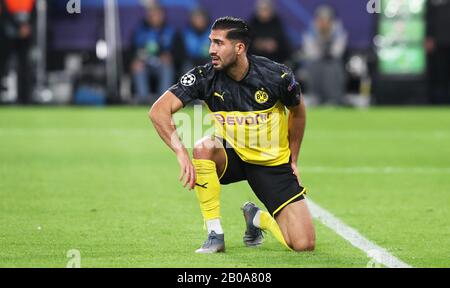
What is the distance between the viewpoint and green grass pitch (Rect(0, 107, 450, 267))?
8305 millimetres

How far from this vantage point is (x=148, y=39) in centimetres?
2544

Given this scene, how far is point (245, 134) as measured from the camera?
8867 mm

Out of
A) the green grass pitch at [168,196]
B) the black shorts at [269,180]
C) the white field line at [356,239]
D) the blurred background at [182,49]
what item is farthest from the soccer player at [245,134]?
the blurred background at [182,49]

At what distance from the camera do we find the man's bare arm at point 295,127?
8961 mm

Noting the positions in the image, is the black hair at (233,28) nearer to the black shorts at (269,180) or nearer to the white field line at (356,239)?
the black shorts at (269,180)

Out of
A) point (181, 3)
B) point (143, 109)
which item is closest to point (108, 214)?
point (143, 109)

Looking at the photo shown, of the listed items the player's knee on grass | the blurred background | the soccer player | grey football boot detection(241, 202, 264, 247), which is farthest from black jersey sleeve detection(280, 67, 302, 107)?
the blurred background

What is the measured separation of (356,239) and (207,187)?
4.34 ft

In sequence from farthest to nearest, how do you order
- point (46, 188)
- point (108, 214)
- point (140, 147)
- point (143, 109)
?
point (143, 109) < point (140, 147) < point (46, 188) < point (108, 214)

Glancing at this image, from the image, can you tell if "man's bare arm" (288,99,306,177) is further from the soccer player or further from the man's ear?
the man's ear

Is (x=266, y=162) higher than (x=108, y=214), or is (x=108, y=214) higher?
(x=266, y=162)

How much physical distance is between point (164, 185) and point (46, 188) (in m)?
1.28

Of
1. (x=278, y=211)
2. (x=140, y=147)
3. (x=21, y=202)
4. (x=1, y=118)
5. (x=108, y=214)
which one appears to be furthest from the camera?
(x=1, y=118)

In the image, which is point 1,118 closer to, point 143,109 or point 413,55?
point 143,109
